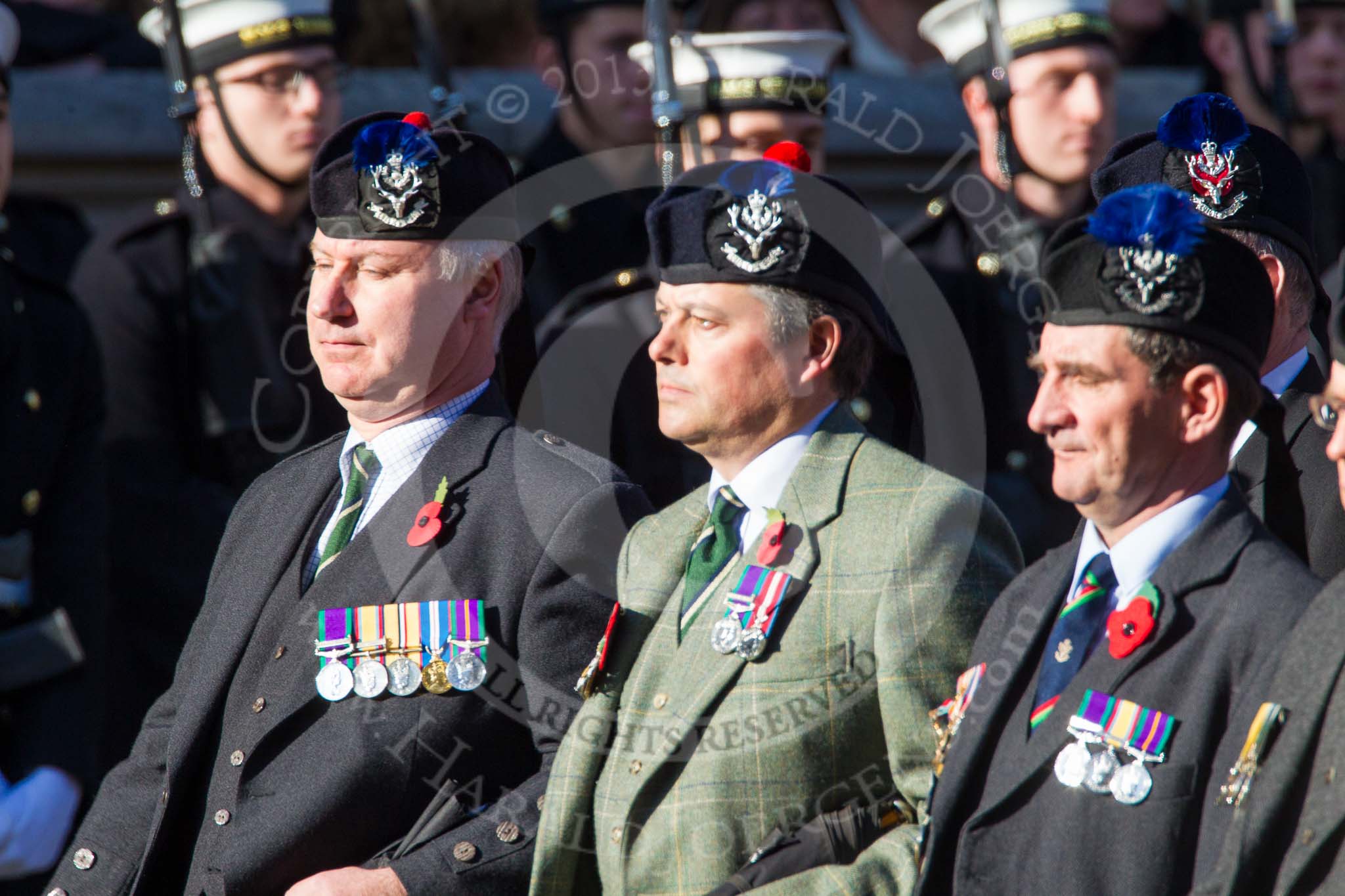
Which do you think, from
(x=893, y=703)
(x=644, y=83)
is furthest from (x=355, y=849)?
(x=644, y=83)

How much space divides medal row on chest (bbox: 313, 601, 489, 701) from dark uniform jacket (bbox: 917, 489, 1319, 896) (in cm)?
97

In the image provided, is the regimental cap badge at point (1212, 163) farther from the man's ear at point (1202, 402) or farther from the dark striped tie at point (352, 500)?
the dark striped tie at point (352, 500)

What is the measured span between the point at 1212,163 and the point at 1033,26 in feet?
7.45

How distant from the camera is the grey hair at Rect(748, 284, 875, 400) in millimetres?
3678

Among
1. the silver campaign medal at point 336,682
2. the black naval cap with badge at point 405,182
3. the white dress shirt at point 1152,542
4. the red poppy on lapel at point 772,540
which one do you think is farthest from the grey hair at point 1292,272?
the silver campaign medal at point 336,682

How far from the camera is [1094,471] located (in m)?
3.10

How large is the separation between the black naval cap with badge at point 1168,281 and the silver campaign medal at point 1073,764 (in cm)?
62

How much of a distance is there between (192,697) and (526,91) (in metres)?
3.61

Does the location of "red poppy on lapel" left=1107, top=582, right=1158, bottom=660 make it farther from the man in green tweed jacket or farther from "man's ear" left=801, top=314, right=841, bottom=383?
"man's ear" left=801, top=314, right=841, bottom=383

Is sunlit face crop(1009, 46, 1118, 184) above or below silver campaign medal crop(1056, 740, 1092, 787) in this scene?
above

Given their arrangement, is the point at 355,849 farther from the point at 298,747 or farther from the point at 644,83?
the point at 644,83

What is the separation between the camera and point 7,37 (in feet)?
18.2

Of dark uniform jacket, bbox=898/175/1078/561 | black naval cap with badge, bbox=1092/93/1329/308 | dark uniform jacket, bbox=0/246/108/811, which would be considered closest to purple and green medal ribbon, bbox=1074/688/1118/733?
black naval cap with badge, bbox=1092/93/1329/308

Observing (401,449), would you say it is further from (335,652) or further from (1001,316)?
(1001,316)
